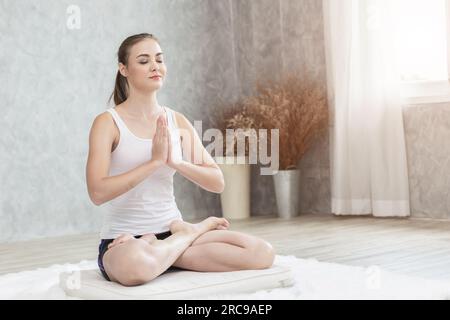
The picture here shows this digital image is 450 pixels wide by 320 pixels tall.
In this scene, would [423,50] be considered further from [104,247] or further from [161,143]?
[104,247]

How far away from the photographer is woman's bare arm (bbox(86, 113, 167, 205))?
7.16ft

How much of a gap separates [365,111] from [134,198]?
242 centimetres

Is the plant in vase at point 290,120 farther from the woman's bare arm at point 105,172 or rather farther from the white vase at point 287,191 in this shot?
the woman's bare arm at point 105,172

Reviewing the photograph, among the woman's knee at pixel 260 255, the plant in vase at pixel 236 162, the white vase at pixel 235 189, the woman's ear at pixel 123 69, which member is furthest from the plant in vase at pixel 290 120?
the woman's knee at pixel 260 255

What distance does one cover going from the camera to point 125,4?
14.8 ft

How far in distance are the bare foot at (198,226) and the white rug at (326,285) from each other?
1.00 ft

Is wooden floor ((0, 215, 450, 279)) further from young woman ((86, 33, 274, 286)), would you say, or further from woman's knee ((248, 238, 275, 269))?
young woman ((86, 33, 274, 286))

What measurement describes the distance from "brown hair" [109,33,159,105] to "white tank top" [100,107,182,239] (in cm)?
15

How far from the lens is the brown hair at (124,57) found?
7.74 ft

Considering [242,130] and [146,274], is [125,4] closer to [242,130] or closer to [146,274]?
[242,130]

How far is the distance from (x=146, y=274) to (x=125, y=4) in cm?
276

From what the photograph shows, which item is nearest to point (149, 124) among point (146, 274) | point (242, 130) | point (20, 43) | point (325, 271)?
point (146, 274)

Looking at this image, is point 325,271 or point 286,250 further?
point 286,250

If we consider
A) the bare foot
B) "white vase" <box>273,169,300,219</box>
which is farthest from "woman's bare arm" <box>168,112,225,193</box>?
"white vase" <box>273,169,300,219</box>
